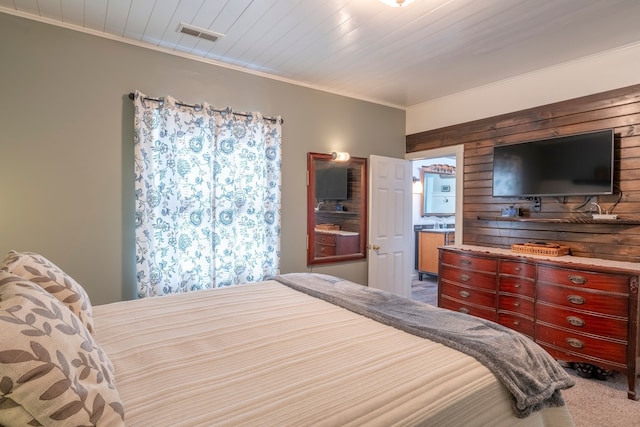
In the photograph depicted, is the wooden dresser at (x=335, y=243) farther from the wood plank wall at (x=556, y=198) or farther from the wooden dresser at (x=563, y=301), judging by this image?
the wood plank wall at (x=556, y=198)

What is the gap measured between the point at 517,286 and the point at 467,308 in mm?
561

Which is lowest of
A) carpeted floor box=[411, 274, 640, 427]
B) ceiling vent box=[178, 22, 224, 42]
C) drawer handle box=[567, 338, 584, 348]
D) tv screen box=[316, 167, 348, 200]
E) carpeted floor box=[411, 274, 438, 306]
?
carpeted floor box=[411, 274, 438, 306]

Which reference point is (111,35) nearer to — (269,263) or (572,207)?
(269,263)

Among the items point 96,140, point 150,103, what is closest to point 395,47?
point 150,103

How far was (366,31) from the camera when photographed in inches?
99.6

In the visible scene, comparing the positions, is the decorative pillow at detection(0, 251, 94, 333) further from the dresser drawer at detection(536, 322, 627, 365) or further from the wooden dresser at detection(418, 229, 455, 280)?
the wooden dresser at detection(418, 229, 455, 280)

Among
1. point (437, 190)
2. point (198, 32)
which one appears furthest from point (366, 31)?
point (437, 190)

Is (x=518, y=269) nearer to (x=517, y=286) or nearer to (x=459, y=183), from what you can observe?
(x=517, y=286)

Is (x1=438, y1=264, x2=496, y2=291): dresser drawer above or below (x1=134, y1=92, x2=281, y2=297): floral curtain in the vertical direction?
below

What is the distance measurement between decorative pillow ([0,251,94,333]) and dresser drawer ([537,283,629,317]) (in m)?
3.07

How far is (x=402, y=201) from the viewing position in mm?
4383

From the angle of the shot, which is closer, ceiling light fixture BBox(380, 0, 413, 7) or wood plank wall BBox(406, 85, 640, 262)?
ceiling light fixture BBox(380, 0, 413, 7)

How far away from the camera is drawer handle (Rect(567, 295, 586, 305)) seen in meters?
2.55

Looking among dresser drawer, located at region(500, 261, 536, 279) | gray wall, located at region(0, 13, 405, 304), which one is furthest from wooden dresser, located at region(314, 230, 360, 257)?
gray wall, located at region(0, 13, 405, 304)
